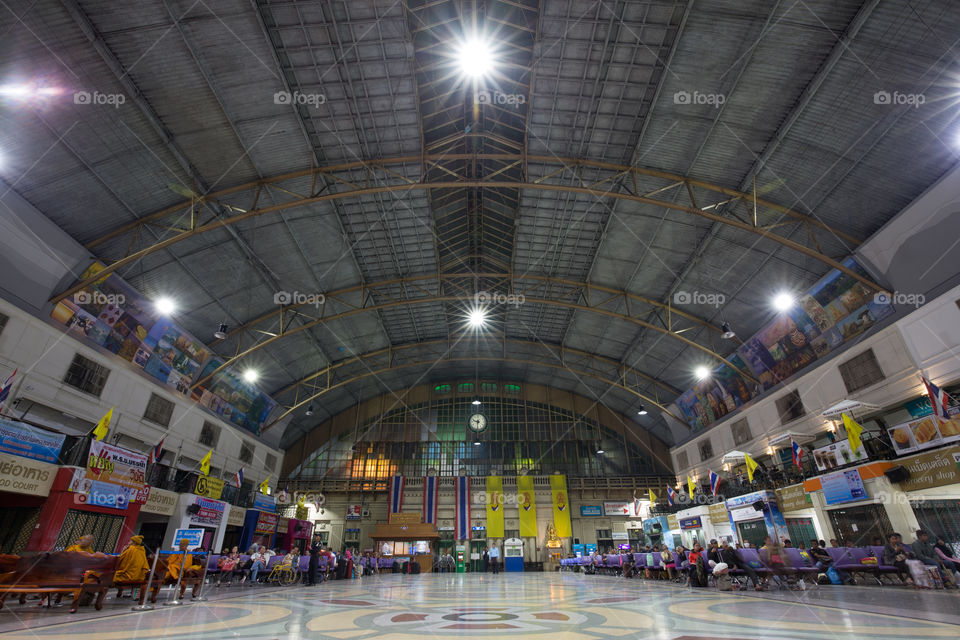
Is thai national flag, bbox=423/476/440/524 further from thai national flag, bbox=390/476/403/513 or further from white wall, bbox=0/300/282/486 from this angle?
white wall, bbox=0/300/282/486

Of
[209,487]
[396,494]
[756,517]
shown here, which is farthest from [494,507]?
[209,487]

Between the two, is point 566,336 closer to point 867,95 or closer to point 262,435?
point 867,95

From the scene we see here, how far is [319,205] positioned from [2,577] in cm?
1367

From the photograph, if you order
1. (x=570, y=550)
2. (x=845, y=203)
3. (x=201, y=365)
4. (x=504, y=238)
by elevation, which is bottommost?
(x=570, y=550)

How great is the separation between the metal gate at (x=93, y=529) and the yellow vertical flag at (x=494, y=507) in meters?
22.9

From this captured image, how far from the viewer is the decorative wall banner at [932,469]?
41.4ft

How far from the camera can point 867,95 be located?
37.9 ft

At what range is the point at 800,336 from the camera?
744 inches

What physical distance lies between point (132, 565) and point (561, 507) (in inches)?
1191

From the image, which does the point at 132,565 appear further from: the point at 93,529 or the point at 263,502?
the point at 263,502

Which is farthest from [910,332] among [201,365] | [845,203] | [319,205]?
[201,365]

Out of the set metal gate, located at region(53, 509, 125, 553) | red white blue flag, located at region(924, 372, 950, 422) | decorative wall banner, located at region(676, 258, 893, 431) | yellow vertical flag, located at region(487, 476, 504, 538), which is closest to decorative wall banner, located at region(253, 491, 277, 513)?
metal gate, located at region(53, 509, 125, 553)

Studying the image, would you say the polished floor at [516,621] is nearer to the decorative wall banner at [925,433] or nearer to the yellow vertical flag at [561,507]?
the decorative wall banner at [925,433]

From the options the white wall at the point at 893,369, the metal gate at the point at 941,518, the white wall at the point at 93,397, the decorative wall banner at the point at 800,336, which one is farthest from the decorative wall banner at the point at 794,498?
the white wall at the point at 93,397
